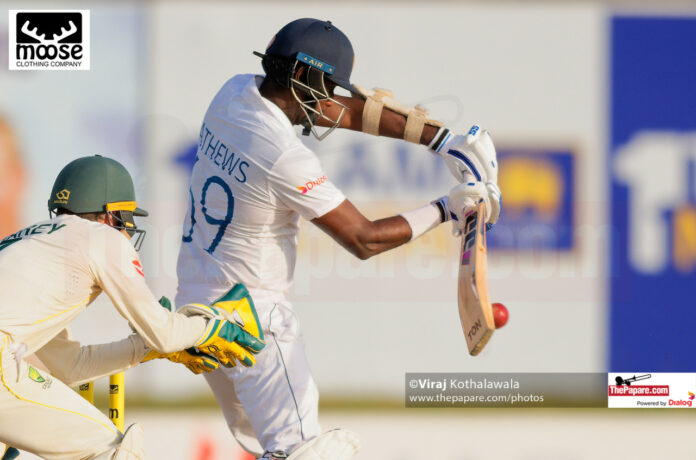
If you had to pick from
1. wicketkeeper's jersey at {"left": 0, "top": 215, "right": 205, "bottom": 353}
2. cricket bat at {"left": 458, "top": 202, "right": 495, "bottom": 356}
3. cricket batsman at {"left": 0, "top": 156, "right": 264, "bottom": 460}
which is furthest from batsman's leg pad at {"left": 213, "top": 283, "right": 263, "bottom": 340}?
cricket bat at {"left": 458, "top": 202, "right": 495, "bottom": 356}

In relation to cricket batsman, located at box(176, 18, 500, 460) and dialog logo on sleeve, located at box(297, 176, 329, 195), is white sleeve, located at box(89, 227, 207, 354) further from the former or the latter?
dialog logo on sleeve, located at box(297, 176, 329, 195)

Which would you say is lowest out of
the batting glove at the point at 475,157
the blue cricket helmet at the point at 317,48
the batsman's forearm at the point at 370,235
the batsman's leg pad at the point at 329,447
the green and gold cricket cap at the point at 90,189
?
the batsman's leg pad at the point at 329,447

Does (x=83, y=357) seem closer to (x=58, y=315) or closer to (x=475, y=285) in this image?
(x=58, y=315)

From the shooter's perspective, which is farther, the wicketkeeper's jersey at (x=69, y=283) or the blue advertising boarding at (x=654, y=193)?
the blue advertising boarding at (x=654, y=193)

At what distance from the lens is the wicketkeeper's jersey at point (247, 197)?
10.6 feet

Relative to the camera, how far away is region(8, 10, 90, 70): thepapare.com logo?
19.2 ft

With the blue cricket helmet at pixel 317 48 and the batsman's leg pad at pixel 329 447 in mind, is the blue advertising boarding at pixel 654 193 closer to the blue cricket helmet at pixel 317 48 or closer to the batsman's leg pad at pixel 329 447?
the blue cricket helmet at pixel 317 48

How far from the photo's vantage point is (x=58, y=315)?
10.0ft

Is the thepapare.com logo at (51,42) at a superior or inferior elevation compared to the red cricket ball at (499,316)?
superior

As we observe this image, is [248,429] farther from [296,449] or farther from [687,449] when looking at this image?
[687,449]

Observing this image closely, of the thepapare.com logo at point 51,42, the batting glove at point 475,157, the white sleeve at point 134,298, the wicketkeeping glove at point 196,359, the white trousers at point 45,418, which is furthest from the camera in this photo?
the thepapare.com logo at point 51,42

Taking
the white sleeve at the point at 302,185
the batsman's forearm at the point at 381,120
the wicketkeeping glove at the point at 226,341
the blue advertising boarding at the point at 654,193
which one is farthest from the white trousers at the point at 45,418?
the blue advertising boarding at the point at 654,193

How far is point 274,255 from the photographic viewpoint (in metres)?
3.38

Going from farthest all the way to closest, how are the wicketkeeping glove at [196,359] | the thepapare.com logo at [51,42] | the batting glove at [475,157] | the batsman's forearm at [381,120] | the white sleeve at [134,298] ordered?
the thepapare.com logo at [51,42] → the batsman's forearm at [381,120] → the batting glove at [475,157] → the wicketkeeping glove at [196,359] → the white sleeve at [134,298]
